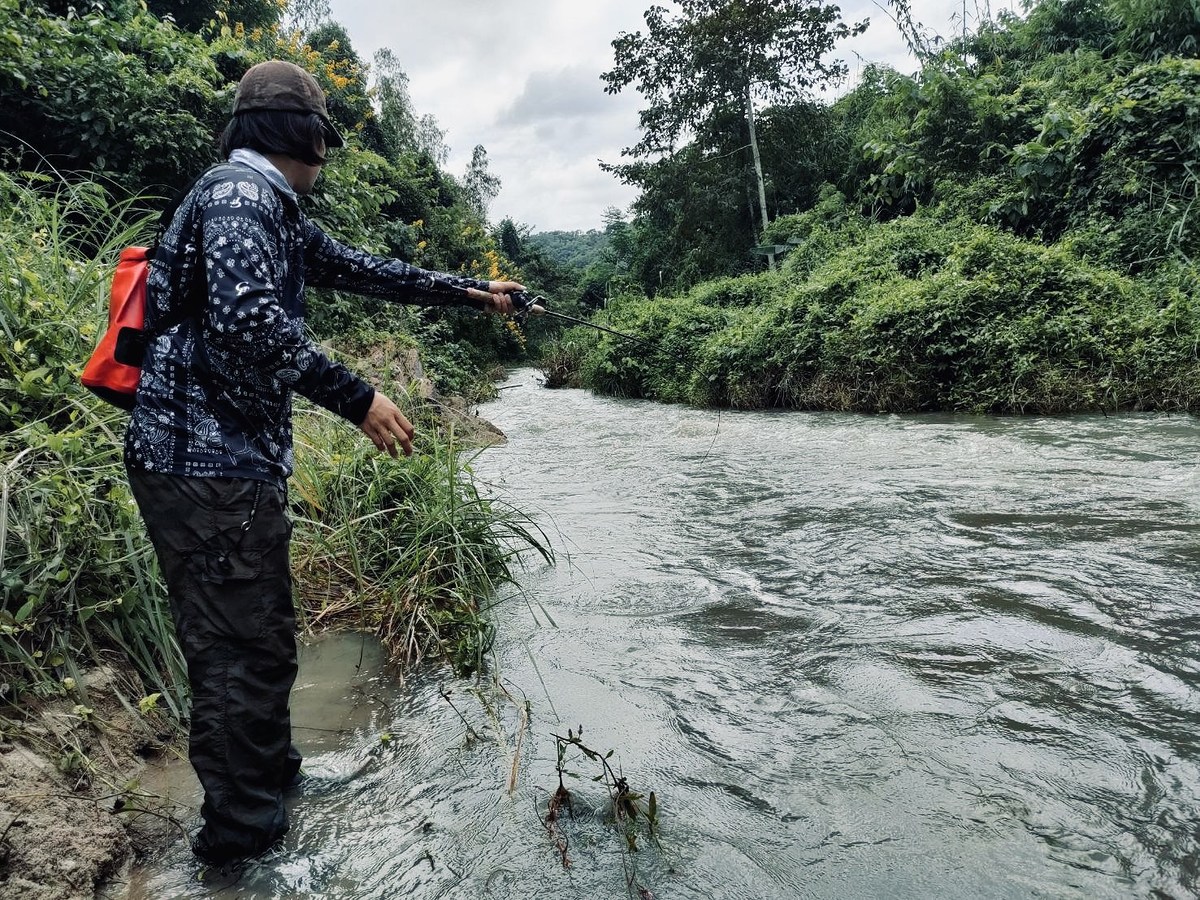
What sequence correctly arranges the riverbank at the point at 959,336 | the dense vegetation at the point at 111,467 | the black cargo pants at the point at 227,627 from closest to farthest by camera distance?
the black cargo pants at the point at 227,627 < the dense vegetation at the point at 111,467 < the riverbank at the point at 959,336

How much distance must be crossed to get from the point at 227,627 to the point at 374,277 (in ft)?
3.86

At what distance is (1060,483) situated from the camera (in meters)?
4.86

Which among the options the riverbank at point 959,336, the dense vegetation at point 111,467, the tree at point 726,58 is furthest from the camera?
the tree at point 726,58

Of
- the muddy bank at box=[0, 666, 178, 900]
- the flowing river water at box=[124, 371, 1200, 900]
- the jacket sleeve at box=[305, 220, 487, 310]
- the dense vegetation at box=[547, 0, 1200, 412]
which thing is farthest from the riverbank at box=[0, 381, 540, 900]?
the dense vegetation at box=[547, 0, 1200, 412]

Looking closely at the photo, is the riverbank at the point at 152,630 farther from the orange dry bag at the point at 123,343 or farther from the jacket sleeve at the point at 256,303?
the jacket sleeve at the point at 256,303

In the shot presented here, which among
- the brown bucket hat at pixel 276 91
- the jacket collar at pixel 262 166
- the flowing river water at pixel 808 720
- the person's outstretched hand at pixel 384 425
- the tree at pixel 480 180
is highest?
the tree at pixel 480 180

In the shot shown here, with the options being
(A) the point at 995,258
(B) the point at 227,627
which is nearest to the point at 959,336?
(A) the point at 995,258

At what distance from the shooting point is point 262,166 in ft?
5.70

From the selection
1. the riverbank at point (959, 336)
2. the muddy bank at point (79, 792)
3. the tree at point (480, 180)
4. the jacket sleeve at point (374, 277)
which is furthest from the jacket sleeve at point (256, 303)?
the tree at point (480, 180)

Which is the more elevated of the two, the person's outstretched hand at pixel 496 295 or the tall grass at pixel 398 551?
the person's outstretched hand at pixel 496 295

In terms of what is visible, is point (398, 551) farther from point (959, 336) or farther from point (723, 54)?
point (723, 54)

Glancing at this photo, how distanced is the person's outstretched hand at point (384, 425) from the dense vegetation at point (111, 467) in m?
0.94

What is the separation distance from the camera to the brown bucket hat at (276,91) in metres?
1.76

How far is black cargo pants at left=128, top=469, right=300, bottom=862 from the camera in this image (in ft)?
5.21
